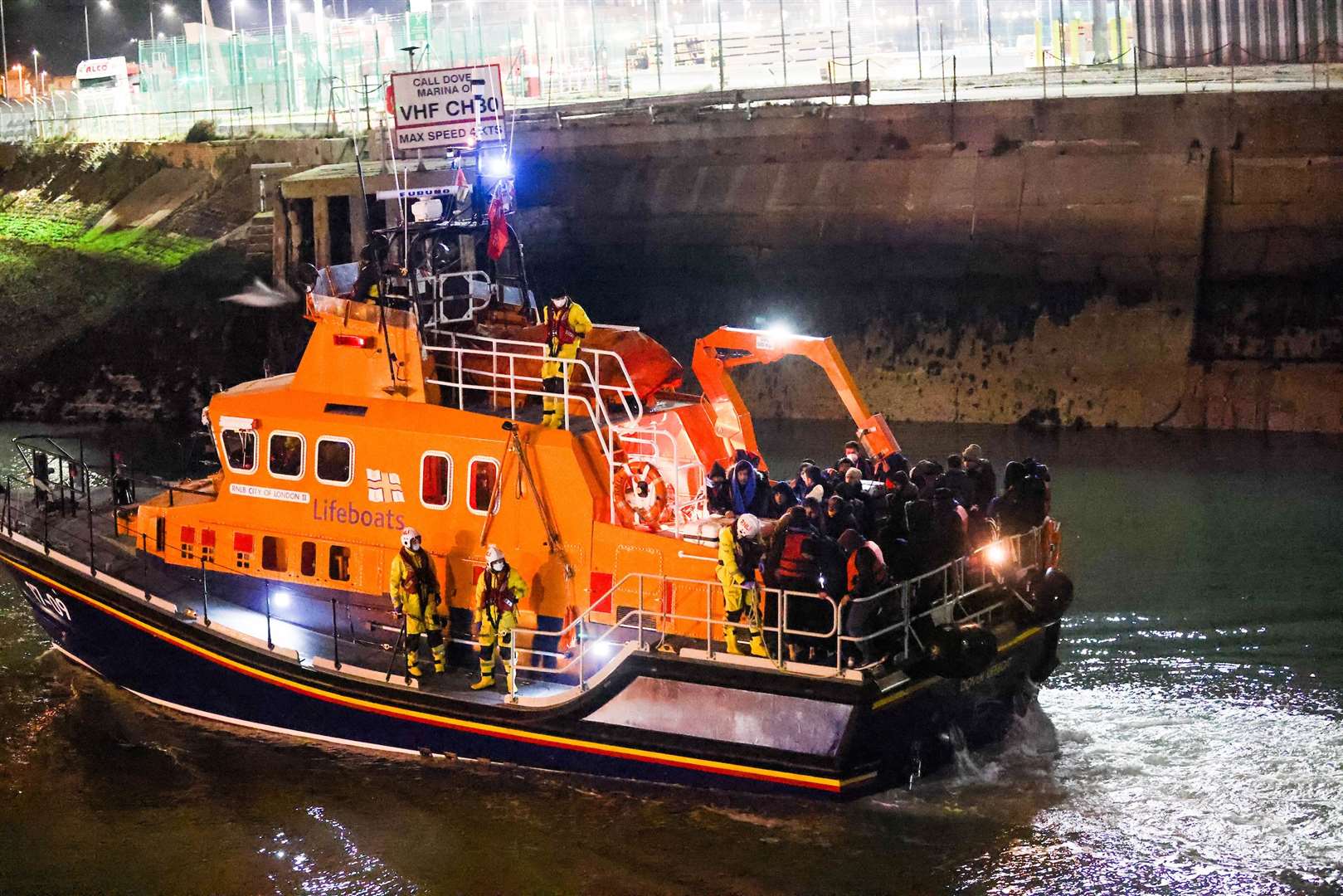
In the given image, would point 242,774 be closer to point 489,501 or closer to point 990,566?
point 489,501

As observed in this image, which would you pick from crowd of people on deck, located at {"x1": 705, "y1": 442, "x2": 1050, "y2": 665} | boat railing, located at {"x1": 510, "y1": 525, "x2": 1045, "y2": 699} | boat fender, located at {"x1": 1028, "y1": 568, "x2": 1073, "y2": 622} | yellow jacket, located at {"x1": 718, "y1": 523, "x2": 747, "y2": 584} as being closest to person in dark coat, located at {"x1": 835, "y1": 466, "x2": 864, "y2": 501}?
crowd of people on deck, located at {"x1": 705, "y1": 442, "x2": 1050, "y2": 665}

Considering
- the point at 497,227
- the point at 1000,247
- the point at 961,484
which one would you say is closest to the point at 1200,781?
the point at 961,484

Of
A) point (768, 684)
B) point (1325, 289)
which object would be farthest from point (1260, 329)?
point (768, 684)

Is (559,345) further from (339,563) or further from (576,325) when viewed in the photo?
(339,563)

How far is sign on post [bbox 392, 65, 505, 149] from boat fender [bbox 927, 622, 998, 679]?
5634 mm

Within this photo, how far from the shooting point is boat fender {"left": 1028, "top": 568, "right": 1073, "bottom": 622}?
10.8m

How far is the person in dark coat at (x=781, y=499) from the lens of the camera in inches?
412

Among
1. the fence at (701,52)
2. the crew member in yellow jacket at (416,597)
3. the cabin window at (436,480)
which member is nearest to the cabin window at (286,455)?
the cabin window at (436,480)

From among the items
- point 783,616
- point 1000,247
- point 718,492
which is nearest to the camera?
point 783,616

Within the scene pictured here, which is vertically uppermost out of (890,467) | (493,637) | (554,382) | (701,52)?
(701,52)

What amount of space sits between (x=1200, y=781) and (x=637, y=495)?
4.43 metres

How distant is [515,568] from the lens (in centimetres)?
1067

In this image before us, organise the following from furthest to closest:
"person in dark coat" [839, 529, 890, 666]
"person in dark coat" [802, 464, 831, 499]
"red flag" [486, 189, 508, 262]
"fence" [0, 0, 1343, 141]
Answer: "fence" [0, 0, 1343, 141] → "red flag" [486, 189, 508, 262] → "person in dark coat" [802, 464, 831, 499] → "person in dark coat" [839, 529, 890, 666]

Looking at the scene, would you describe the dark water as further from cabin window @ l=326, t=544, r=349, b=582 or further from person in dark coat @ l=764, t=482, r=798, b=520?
person in dark coat @ l=764, t=482, r=798, b=520
